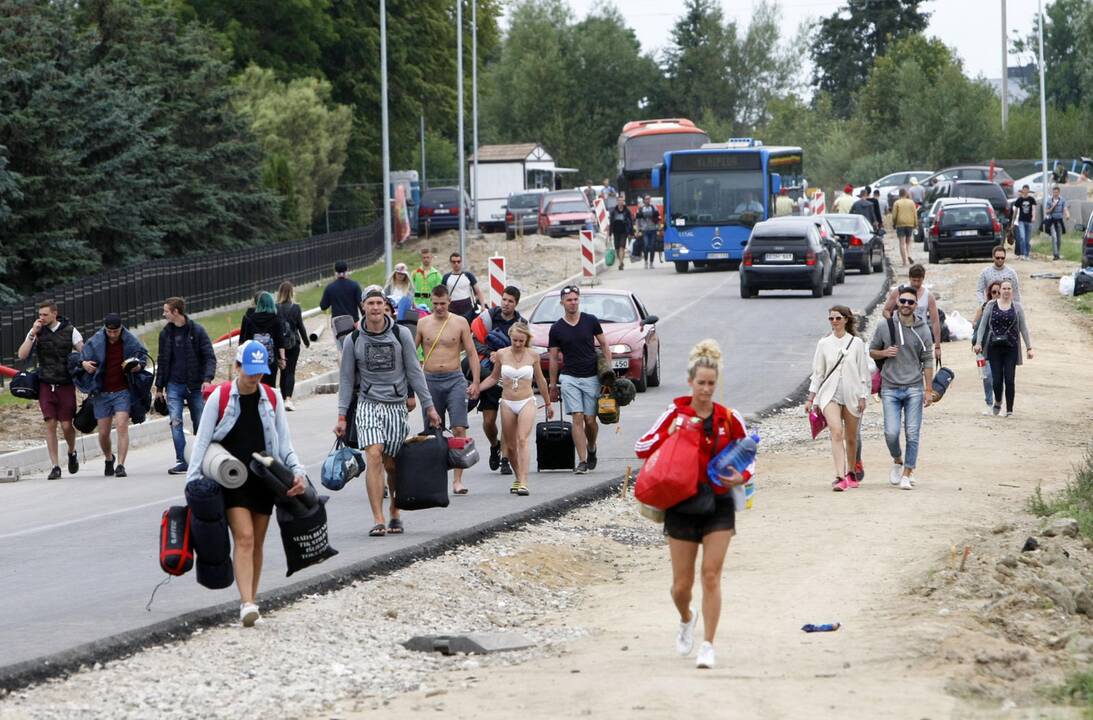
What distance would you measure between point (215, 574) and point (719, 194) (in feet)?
118

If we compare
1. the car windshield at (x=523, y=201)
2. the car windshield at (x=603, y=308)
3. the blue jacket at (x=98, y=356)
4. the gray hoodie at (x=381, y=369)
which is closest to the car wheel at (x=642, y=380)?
the car windshield at (x=603, y=308)

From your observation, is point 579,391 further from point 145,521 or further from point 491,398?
point 145,521

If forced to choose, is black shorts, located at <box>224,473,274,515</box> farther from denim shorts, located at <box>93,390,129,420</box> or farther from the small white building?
the small white building

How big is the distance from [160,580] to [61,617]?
1.39 metres

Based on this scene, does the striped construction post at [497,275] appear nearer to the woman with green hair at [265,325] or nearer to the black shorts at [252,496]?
the woman with green hair at [265,325]

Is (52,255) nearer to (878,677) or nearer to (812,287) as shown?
(812,287)

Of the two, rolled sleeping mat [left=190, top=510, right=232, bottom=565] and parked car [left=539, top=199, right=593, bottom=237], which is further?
parked car [left=539, top=199, right=593, bottom=237]

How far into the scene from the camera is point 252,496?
10562 mm

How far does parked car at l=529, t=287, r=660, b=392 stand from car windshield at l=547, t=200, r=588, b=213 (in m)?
35.9

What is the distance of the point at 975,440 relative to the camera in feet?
69.2

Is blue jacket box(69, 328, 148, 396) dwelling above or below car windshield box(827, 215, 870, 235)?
below

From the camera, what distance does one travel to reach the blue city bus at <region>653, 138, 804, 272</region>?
149ft

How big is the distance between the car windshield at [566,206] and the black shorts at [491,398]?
146 feet

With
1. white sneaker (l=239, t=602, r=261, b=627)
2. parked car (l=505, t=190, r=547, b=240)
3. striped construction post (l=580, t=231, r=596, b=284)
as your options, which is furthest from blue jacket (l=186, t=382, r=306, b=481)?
parked car (l=505, t=190, r=547, b=240)
